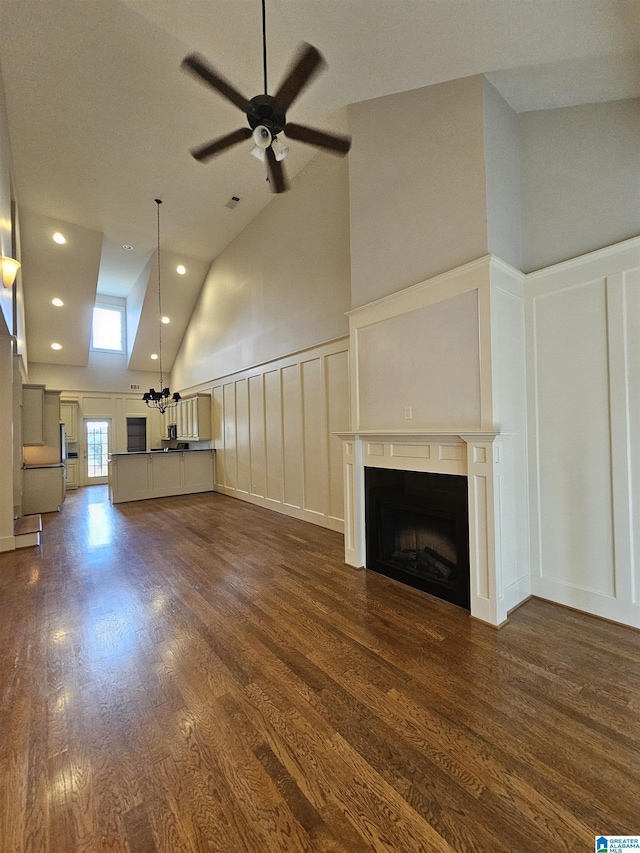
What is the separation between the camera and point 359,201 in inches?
155

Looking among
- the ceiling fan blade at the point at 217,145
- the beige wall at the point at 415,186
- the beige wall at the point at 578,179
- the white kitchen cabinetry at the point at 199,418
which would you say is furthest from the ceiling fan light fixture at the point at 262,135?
the white kitchen cabinetry at the point at 199,418

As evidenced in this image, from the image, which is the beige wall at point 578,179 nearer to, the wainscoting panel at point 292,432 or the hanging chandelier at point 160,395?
the wainscoting panel at point 292,432

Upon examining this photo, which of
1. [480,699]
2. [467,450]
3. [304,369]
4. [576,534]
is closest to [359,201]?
[304,369]

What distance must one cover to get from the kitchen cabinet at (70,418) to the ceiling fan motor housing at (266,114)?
10.9 meters

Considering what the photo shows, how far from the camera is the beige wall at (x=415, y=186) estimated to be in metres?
2.98

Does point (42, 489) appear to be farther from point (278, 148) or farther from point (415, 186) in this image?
point (415, 186)

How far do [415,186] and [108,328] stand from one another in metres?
11.1

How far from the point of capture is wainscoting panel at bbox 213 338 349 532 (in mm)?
5277

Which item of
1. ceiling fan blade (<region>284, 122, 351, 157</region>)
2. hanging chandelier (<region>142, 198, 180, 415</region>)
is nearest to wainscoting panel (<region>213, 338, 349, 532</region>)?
hanging chandelier (<region>142, 198, 180, 415</region>)

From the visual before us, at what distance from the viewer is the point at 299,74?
2266 millimetres

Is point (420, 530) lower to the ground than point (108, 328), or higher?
lower

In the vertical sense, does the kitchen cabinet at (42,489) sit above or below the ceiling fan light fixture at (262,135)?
below

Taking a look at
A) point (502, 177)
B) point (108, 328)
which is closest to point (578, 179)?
point (502, 177)
